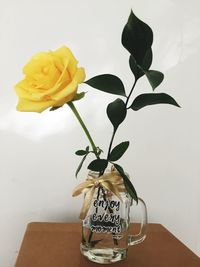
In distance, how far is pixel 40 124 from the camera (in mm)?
978

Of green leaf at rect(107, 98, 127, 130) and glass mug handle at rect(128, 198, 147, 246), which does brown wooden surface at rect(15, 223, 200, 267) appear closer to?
glass mug handle at rect(128, 198, 147, 246)

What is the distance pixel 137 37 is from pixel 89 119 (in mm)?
395

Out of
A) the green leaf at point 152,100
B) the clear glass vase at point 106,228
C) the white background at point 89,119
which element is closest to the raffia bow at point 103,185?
the clear glass vase at point 106,228

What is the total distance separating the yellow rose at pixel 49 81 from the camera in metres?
0.59

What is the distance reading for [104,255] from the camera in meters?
0.70

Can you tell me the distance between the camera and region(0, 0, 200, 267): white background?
37.5 inches

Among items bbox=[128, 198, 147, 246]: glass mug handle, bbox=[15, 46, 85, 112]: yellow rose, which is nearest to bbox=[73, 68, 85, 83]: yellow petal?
→ bbox=[15, 46, 85, 112]: yellow rose

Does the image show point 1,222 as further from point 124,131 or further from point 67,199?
point 124,131

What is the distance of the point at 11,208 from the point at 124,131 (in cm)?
39

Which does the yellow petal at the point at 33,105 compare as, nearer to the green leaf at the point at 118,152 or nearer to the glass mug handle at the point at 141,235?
the green leaf at the point at 118,152

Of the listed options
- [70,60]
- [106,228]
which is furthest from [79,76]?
[106,228]

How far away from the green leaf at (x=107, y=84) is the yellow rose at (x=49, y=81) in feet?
0.15

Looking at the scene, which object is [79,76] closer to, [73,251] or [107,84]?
[107,84]

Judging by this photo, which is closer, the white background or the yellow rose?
the yellow rose
